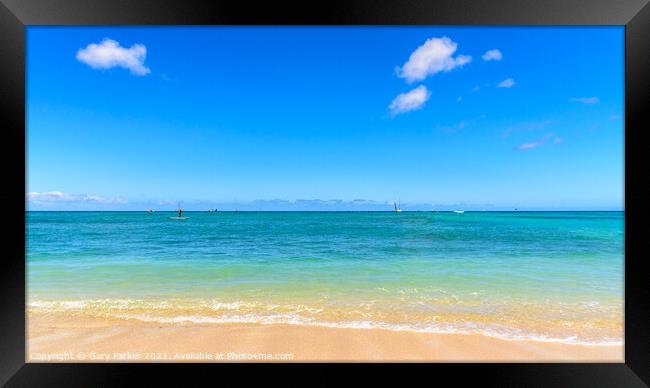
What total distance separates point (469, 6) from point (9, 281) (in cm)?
299

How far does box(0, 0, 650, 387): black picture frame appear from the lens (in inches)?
59.0

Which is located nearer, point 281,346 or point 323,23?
point 323,23

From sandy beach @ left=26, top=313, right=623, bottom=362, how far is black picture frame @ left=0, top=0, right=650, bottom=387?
1.56ft

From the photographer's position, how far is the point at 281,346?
230 centimetres

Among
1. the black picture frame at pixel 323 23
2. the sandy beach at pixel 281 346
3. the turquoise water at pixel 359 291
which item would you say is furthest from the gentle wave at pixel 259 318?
the black picture frame at pixel 323 23

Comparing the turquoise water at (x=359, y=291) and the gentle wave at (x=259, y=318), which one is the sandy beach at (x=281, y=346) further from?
the turquoise water at (x=359, y=291)

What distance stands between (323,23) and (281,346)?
8.02 ft

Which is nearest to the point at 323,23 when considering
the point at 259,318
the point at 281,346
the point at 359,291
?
the point at 281,346

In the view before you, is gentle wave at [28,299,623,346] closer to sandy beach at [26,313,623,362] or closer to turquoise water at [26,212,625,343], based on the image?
turquoise water at [26,212,625,343]

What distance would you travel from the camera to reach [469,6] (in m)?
1.54

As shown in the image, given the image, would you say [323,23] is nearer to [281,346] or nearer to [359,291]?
[281,346]

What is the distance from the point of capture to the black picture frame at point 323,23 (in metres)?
1.50

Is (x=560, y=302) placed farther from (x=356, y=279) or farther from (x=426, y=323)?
(x=356, y=279)

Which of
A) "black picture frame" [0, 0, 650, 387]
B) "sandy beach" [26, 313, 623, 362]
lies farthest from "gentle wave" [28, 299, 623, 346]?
"black picture frame" [0, 0, 650, 387]
